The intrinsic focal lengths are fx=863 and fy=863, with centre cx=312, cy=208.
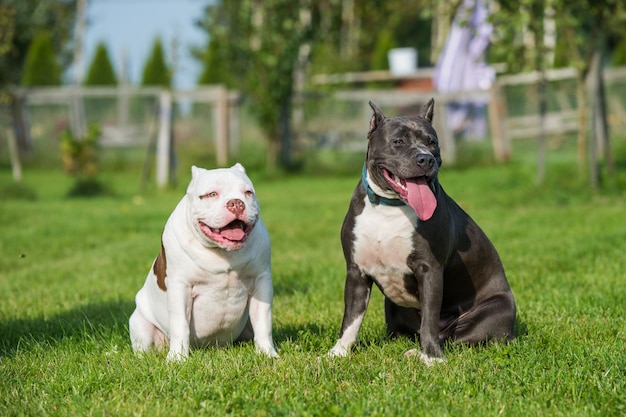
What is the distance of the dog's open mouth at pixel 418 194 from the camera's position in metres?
4.33

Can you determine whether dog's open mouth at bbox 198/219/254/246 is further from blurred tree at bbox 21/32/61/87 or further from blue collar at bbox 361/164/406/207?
blurred tree at bbox 21/32/61/87

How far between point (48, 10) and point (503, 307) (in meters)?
37.0

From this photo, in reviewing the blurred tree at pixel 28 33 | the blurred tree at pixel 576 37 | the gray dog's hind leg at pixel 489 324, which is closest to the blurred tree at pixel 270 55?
the blurred tree at pixel 28 33

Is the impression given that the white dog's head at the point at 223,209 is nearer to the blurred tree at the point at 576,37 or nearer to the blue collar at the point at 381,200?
the blue collar at the point at 381,200

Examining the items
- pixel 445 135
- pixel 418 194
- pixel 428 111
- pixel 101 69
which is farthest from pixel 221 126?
pixel 101 69

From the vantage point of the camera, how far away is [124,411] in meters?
3.72

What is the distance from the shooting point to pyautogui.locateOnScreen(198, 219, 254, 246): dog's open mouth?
14.6ft

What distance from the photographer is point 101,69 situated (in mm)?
34219

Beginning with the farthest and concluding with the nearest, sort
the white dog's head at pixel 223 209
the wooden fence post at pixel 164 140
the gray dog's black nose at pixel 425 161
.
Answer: the wooden fence post at pixel 164 140, the white dog's head at pixel 223 209, the gray dog's black nose at pixel 425 161

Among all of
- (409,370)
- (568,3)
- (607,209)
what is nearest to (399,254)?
(409,370)

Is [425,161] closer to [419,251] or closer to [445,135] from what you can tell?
[419,251]

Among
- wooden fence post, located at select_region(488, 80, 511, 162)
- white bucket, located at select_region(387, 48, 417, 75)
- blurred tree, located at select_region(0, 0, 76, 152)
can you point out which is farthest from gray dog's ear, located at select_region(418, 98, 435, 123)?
white bucket, located at select_region(387, 48, 417, 75)

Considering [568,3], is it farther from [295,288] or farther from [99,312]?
[99,312]

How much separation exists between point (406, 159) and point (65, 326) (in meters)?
2.86
